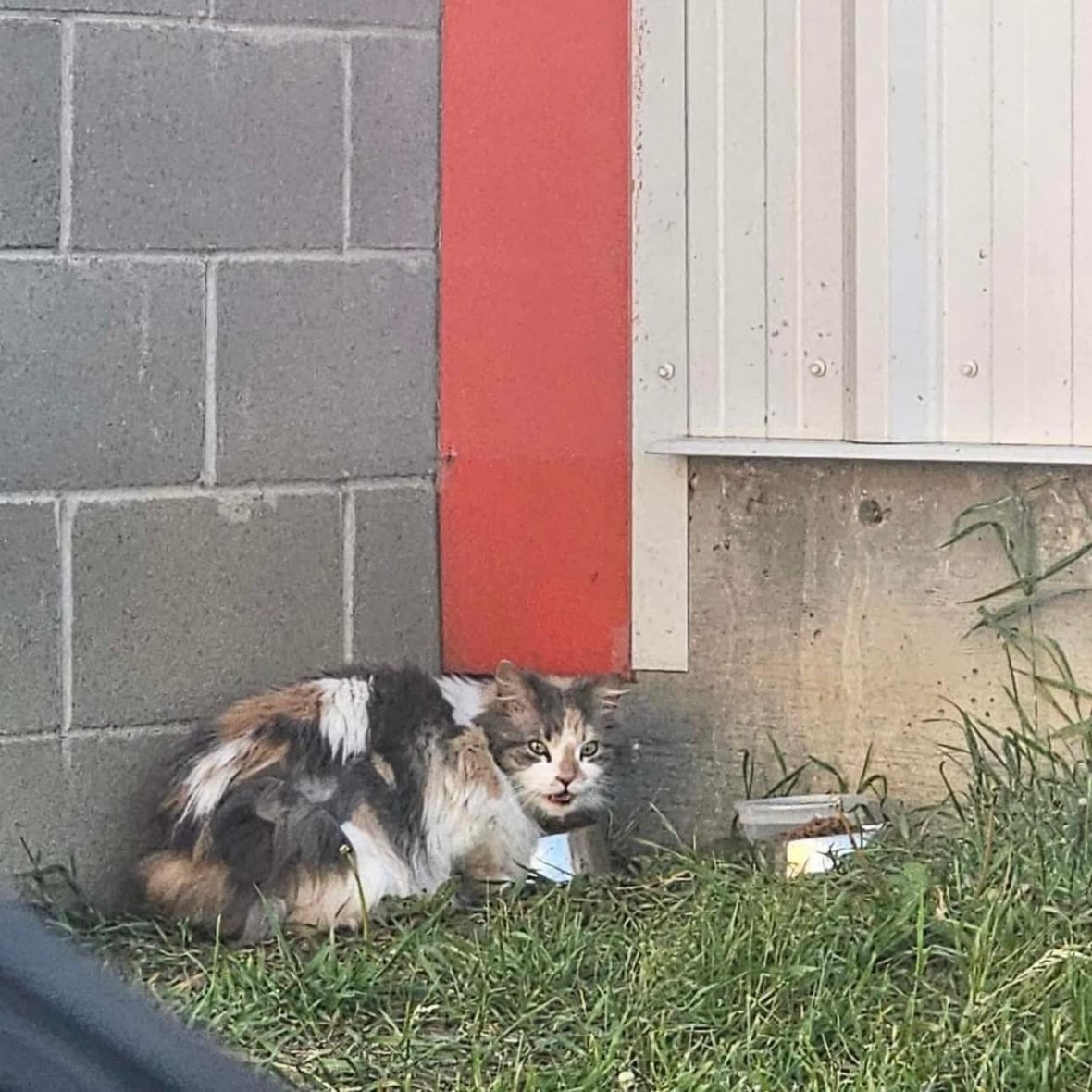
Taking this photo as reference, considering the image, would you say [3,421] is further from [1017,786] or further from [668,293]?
[1017,786]

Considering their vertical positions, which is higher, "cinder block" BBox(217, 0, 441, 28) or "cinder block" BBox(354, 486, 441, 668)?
"cinder block" BBox(217, 0, 441, 28)

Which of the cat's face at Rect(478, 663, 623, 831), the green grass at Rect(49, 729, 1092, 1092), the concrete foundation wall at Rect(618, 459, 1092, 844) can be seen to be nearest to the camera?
the green grass at Rect(49, 729, 1092, 1092)

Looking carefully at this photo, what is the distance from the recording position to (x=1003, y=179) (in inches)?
175

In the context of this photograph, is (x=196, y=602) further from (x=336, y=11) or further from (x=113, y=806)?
(x=336, y=11)

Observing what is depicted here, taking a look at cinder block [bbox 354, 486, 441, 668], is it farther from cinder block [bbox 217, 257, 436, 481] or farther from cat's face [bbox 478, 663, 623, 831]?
cat's face [bbox 478, 663, 623, 831]

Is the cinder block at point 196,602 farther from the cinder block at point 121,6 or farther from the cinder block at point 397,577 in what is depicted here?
the cinder block at point 121,6

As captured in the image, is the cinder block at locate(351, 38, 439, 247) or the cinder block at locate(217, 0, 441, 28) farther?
the cinder block at locate(351, 38, 439, 247)

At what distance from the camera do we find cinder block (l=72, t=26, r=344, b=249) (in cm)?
447

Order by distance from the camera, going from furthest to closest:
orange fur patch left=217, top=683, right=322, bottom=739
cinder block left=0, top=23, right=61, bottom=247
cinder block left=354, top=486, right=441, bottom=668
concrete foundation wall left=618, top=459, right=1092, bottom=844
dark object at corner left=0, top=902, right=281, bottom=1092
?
cinder block left=354, top=486, right=441, bottom=668, concrete foundation wall left=618, top=459, right=1092, bottom=844, orange fur patch left=217, top=683, right=322, bottom=739, cinder block left=0, top=23, right=61, bottom=247, dark object at corner left=0, top=902, right=281, bottom=1092

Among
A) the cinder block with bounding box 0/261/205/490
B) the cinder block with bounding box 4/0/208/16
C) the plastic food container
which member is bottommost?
the plastic food container

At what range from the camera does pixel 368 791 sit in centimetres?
450

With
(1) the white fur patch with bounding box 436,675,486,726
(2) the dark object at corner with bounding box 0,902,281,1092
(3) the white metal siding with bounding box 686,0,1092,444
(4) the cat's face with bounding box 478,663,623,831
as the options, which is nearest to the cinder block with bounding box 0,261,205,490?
(1) the white fur patch with bounding box 436,675,486,726

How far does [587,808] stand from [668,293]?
1169 millimetres

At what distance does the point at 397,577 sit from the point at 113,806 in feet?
2.68
